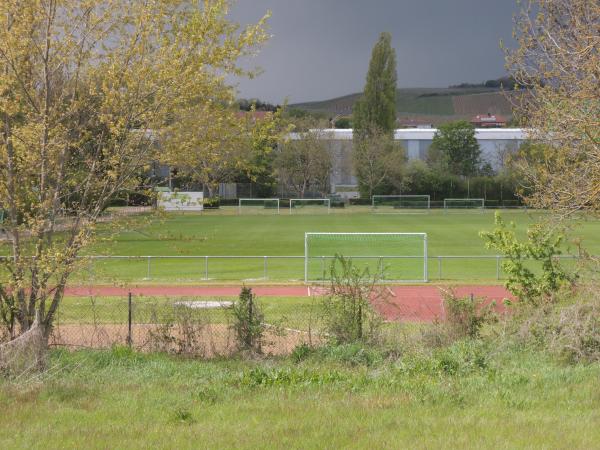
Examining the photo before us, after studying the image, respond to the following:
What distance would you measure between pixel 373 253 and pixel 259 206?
48401 mm

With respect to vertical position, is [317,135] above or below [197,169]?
above

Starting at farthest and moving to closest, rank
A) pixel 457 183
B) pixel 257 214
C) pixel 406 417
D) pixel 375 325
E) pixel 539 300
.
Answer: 1. pixel 457 183
2. pixel 257 214
3. pixel 539 300
4. pixel 375 325
5. pixel 406 417

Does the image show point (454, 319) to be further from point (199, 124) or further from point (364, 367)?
point (199, 124)

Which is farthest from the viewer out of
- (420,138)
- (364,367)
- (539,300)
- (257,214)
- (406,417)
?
(420,138)

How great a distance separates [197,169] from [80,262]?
2504 mm

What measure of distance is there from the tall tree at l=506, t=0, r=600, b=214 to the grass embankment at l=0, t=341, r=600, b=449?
11.4ft

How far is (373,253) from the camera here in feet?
121

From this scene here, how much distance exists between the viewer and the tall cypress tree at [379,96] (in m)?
98.8

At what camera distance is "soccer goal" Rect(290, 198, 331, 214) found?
79631mm

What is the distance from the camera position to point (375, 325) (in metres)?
12.5

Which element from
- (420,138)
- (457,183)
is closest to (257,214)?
(457,183)

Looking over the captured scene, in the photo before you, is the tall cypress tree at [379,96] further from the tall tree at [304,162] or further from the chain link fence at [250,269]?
the chain link fence at [250,269]

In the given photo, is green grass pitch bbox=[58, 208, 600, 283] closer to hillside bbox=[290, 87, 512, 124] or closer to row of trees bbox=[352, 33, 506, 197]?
row of trees bbox=[352, 33, 506, 197]

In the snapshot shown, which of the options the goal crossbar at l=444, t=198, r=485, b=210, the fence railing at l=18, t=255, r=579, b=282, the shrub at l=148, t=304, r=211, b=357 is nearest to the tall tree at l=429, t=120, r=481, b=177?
the goal crossbar at l=444, t=198, r=485, b=210
